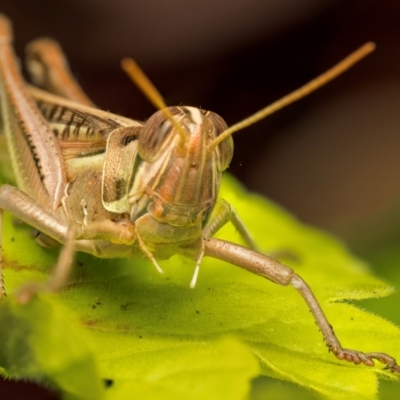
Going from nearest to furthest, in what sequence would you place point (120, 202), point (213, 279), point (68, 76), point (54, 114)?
1. point (120, 202)
2. point (213, 279)
3. point (54, 114)
4. point (68, 76)

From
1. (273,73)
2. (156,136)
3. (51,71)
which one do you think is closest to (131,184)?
(156,136)

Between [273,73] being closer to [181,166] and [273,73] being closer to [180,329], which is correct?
[181,166]

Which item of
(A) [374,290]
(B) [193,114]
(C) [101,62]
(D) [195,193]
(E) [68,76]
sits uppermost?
(B) [193,114]

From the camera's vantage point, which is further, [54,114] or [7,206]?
[54,114]

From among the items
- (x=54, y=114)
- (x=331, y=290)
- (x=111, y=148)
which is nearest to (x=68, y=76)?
(x=54, y=114)

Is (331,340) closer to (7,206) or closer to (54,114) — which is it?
(7,206)

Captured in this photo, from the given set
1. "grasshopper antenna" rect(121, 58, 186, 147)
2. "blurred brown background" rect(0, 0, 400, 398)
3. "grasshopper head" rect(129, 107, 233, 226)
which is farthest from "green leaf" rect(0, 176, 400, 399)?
"blurred brown background" rect(0, 0, 400, 398)

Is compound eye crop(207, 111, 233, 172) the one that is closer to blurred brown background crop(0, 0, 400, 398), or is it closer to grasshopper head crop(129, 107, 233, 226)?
grasshopper head crop(129, 107, 233, 226)
